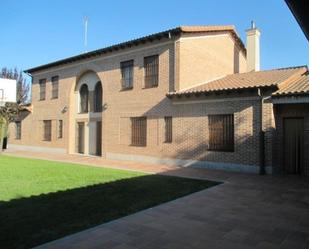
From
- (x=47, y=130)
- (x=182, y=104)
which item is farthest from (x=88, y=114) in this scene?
(x=182, y=104)

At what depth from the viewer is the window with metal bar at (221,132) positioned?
1404 cm

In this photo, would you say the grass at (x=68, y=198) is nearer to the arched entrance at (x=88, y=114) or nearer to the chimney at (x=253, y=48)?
the arched entrance at (x=88, y=114)

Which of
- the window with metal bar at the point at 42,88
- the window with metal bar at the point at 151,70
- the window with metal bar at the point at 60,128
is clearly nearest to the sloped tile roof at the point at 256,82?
the window with metal bar at the point at 151,70

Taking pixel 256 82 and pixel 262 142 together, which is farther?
pixel 256 82

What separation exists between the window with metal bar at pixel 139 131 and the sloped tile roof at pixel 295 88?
7.19m

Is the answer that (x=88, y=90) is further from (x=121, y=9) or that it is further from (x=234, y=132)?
(x=234, y=132)

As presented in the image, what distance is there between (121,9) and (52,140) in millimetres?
13126

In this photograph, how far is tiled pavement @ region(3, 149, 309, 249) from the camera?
16.5 ft

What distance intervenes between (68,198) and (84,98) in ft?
50.7

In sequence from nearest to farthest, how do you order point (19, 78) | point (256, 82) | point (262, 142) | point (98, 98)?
1. point (262, 142)
2. point (256, 82)
3. point (98, 98)
4. point (19, 78)

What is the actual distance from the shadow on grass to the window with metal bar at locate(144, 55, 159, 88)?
791 centimetres

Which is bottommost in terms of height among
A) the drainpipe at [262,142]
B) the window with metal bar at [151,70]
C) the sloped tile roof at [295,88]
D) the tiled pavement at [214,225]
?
the tiled pavement at [214,225]

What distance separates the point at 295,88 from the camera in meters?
12.7

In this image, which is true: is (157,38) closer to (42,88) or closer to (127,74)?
(127,74)
